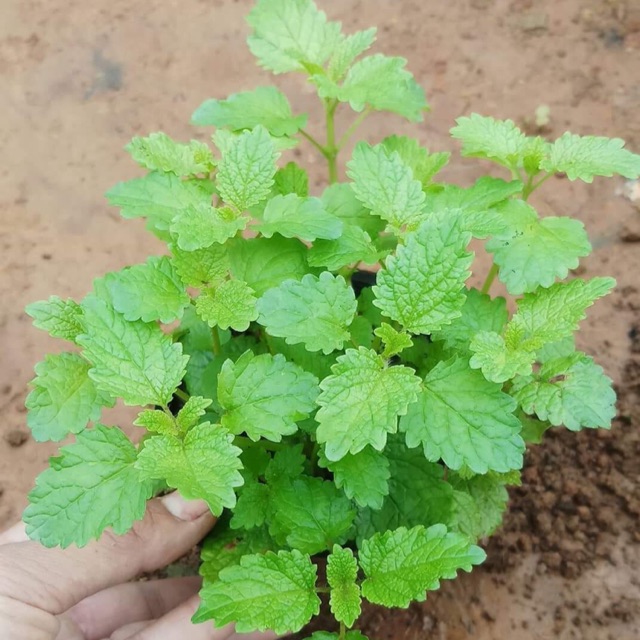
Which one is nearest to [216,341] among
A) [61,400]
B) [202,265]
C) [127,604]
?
[202,265]

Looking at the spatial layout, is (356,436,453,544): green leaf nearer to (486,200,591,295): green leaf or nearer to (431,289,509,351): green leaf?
(431,289,509,351): green leaf

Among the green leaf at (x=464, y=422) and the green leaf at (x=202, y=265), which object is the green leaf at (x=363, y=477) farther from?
the green leaf at (x=202, y=265)

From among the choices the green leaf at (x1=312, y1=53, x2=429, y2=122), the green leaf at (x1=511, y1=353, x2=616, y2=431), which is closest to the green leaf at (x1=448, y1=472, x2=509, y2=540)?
the green leaf at (x1=511, y1=353, x2=616, y2=431)

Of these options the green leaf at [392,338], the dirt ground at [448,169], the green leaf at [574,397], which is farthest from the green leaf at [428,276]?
the dirt ground at [448,169]

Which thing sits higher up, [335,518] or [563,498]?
[335,518]

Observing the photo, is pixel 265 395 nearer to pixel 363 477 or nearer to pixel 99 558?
pixel 363 477

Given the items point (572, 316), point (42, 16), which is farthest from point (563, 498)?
point (42, 16)

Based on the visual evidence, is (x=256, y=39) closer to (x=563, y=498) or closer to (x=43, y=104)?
(x=563, y=498)
